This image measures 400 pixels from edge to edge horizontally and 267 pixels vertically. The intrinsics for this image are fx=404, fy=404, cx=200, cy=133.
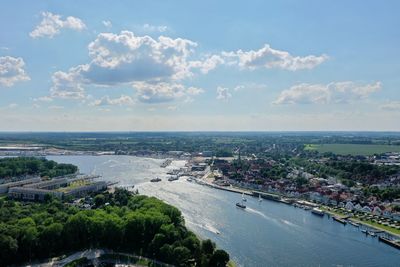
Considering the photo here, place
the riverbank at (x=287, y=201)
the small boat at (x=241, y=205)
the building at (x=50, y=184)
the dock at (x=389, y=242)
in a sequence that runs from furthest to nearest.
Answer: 1. the building at (x=50, y=184)
2. the small boat at (x=241, y=205)
3. the riverbank at (x=287, y=201)
4. the dock at (x=389, y=242)

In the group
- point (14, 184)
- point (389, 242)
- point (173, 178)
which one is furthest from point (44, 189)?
point (389, 242)

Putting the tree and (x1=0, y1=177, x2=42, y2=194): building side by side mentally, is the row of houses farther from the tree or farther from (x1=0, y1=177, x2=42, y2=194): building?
the tree

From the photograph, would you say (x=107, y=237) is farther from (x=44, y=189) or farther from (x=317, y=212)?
(x=44, y=189)

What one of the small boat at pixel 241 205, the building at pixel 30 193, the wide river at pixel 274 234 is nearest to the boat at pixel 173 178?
the wide river at pixel 274 234

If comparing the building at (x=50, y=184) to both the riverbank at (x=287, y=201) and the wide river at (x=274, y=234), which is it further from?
the riverbank at (x=287, y=201)

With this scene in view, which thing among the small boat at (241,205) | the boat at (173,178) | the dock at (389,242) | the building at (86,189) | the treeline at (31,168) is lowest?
the dock at (389,242)

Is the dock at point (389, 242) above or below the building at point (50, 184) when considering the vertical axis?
below

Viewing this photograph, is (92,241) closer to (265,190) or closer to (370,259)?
(370,259)
